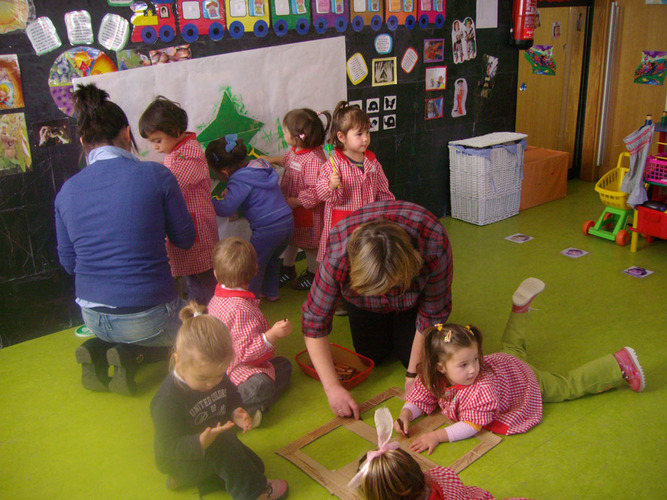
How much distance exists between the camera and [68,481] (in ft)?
7.52

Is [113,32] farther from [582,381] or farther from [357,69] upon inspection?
[582,381]

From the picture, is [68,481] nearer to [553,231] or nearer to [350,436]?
[350,436]

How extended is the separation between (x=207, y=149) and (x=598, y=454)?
8.20ft

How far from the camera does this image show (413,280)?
2424mm

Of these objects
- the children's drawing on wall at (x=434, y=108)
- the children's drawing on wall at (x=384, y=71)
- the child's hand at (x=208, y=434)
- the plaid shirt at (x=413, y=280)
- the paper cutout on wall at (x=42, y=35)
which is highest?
the paper cutout on wall at (x=42, y=35)

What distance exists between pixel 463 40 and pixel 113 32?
2.71 meters

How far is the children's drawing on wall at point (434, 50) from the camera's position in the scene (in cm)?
454

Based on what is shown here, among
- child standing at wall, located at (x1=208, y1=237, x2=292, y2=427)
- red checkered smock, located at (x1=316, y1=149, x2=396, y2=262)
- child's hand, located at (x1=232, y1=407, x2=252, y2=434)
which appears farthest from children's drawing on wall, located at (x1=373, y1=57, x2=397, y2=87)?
child's hand, located at (x1=232, y1=407, x2=252, y2=434)

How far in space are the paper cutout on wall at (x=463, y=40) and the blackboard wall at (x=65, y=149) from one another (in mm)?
44

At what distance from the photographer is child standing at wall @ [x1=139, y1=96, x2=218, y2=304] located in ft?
9.98

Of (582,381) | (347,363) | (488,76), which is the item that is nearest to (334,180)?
(347,363)

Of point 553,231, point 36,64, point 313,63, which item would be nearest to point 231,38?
point 313,63

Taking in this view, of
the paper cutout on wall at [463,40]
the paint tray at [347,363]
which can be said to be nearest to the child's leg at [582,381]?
the paint tray at [347,363]

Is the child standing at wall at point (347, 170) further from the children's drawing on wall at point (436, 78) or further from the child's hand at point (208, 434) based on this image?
the child's hand at point (208, 434)
